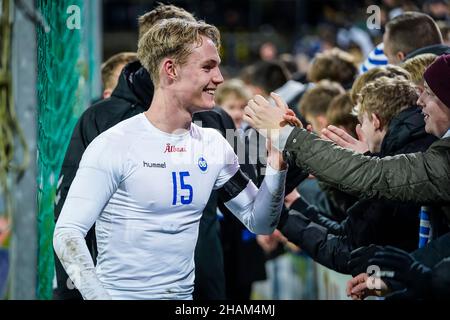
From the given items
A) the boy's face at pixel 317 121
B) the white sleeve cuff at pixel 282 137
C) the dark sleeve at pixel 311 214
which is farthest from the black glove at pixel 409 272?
the boy's face at pixel 317 121

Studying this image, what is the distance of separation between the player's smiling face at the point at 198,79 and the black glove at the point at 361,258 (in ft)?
2.89

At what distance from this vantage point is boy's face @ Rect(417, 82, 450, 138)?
3.35m

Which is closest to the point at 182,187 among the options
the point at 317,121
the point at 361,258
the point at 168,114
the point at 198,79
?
the point at 168,114

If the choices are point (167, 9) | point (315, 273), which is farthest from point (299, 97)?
point (167, 9)

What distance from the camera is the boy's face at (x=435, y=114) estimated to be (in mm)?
3352

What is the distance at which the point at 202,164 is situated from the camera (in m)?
3.53

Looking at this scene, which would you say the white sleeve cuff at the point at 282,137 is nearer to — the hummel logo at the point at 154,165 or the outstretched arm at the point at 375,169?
the outstretched arm at the point at 375,169

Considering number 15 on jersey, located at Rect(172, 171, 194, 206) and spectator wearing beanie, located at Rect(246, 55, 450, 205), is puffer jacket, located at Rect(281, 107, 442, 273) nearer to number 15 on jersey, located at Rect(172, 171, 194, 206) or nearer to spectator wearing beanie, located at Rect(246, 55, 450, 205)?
spectator wearing beanie, located at Rect(246, 55, 450, 205)

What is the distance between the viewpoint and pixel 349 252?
4.02m

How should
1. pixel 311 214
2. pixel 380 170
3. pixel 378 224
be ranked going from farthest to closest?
pixel 311 214
pixel 378 224
pixel 380 170

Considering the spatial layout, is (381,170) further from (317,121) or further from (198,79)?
(317,121)

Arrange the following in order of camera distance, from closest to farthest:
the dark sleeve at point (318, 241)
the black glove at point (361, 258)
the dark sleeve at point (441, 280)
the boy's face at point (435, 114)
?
the dark sleeve at point (441, 280)
the boy's face at point (435, 114)
the black glove at point (361, 258)
the dark sleeve at point (318, 241)

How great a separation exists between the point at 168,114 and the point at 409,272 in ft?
→ 3.49
